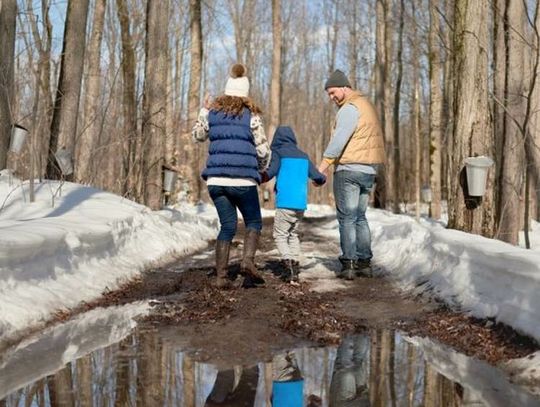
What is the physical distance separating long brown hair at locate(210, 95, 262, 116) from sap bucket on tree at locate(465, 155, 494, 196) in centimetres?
269

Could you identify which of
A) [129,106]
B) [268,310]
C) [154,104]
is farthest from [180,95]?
[268,310]

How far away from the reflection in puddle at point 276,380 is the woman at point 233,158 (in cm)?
221

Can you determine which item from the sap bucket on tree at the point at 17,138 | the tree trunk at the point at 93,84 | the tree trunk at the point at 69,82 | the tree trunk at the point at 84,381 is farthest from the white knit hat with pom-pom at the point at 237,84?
the tree trunk at the point at 93,84

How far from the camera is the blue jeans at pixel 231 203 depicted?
237 inches

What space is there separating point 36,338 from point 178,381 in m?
1.36

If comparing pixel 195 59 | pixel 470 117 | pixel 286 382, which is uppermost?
pixel 195 59

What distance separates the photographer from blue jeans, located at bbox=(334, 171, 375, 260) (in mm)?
6766

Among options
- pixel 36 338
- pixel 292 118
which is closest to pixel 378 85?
pixel 36 338

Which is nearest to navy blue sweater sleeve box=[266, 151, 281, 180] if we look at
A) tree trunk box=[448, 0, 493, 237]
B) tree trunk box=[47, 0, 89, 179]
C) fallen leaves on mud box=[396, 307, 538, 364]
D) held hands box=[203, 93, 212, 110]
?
held hands box=[203, 93, 212, 110]

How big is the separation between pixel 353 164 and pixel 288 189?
78 cm

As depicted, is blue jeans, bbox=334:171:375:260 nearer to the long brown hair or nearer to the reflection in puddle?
the long brown hair

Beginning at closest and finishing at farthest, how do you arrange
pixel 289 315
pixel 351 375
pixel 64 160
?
pixel 351 375 < pixel 289 315 < pixel 64 160

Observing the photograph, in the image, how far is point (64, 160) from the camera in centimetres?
1059

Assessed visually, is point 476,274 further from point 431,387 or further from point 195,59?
point 195,59
